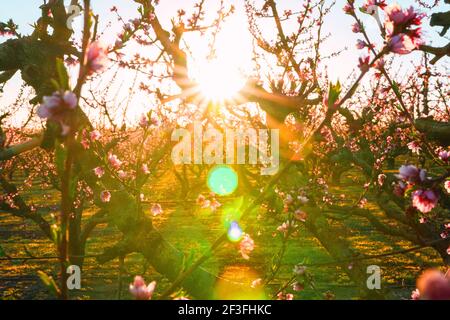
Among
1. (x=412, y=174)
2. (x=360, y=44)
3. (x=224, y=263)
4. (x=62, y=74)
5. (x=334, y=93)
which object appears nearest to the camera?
(x=62, y=74)

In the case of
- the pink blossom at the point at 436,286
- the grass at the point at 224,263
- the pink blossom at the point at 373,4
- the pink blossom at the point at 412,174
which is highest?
the pink blossom at the point at 373,4

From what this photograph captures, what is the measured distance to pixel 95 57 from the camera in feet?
3.44

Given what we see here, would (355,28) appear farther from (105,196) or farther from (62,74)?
(105,196)

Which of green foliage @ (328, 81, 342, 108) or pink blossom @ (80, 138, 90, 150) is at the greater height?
pink blossom @ (80, 138, 90, 150)

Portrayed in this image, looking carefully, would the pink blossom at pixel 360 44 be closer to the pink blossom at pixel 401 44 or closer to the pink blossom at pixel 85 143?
the pink blossom at pixel 401 44

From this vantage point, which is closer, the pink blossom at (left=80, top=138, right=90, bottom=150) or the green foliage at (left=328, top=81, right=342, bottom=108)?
the green foliage at (left=328, top=81, right=342, bottom=108)

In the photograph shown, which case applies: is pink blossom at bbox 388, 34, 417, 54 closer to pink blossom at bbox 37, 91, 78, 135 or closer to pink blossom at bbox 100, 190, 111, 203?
pink blossom at bbox 37, 91, 78, 135

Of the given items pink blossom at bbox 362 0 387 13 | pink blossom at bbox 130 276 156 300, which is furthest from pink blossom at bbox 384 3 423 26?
pink blossom at bbox 130 276 156 300

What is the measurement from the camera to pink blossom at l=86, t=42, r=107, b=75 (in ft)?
3.42

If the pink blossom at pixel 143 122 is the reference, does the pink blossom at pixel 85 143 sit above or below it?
below

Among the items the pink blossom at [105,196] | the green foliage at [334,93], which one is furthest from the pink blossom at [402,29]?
the pink blossom at [105,196]

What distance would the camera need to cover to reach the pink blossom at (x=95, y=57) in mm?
1043

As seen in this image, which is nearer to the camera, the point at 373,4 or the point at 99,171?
the point at 373,4

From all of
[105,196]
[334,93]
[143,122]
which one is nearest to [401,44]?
[334,93]
